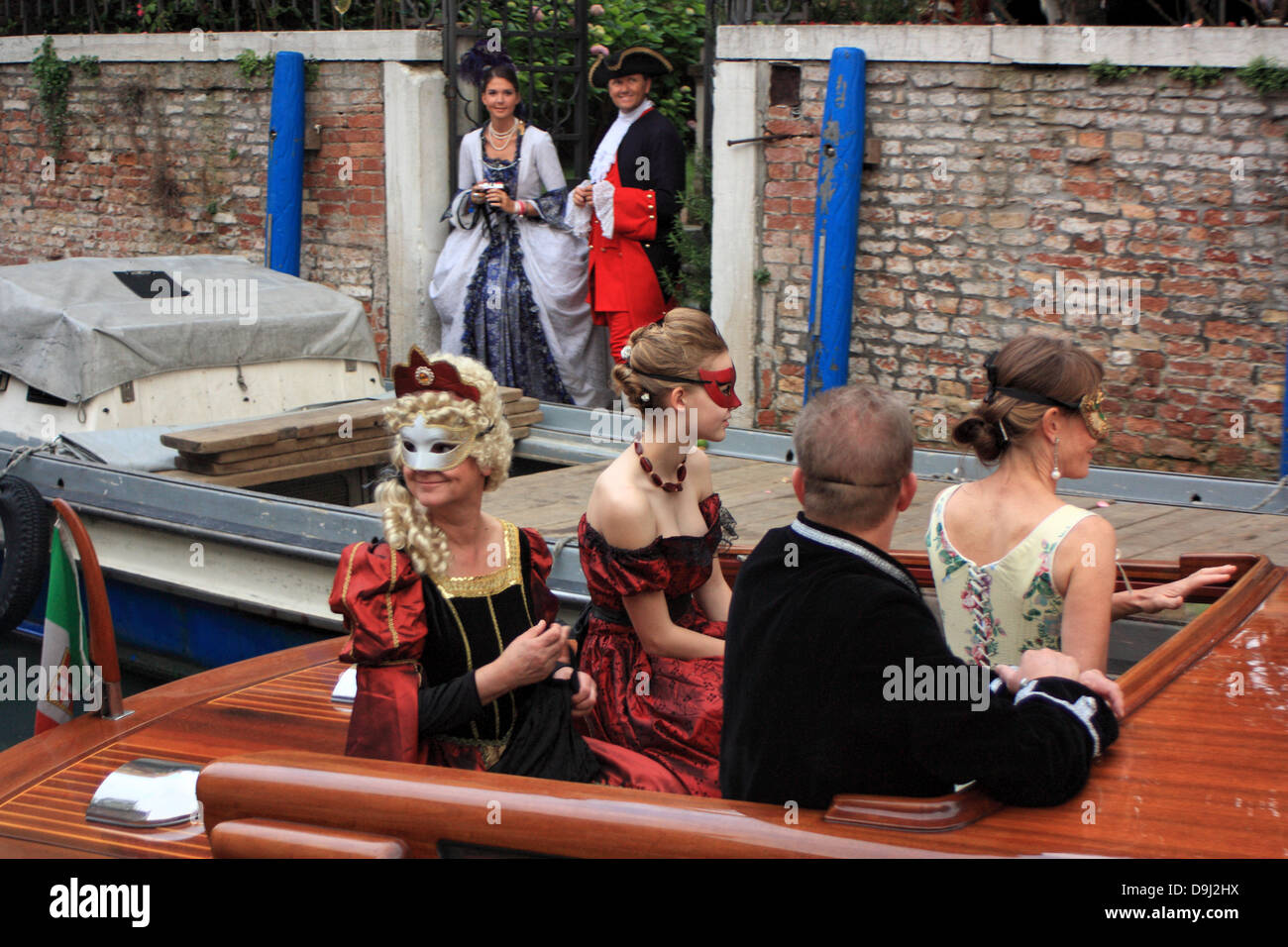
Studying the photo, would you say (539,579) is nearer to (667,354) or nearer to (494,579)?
(494,579)

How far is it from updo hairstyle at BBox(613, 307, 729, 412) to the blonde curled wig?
0.31 m

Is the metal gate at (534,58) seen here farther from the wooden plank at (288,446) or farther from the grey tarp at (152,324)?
the wooden plank at (288,446)

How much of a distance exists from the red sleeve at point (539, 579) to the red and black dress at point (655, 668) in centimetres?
15

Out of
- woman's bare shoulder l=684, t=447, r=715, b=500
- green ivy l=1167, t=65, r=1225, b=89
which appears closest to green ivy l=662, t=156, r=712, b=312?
green ivy l=1167, t=65, r=1225, b=89

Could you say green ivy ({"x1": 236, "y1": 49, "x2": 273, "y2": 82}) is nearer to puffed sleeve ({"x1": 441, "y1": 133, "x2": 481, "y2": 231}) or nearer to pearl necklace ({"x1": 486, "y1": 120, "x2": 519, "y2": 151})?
puffed sleeve ({"x1": 441, "y1": 133, "x2": 481, "y2": 231})

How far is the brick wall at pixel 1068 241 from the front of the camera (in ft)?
20.0

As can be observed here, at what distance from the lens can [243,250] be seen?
31.9 ft

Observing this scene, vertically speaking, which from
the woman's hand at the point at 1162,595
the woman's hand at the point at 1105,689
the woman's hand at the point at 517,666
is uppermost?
the woman's hand at the point at 1105,689

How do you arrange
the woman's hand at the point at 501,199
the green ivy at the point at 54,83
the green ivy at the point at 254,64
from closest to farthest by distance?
the woman's hand at the point at 501,199 → the green ivy at the point at 254,64 → the green ivy at the point at 54,83

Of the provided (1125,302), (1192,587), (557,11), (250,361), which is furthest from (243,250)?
(1192,587)

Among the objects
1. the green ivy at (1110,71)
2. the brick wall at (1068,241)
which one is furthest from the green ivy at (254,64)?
the green ivy at (1110,71)

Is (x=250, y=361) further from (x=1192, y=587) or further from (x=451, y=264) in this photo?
(x=1192, y=587)

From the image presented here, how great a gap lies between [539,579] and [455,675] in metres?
0.28

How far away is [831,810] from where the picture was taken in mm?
1878
